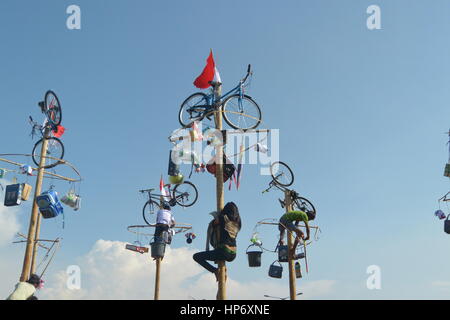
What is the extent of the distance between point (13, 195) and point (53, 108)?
2.75 m

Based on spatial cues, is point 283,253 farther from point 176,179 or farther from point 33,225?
point 33,225

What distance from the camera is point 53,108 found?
1206 cm

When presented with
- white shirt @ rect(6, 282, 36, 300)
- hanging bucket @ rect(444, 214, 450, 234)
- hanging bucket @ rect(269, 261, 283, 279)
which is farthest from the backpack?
hanging bucket @ rect(444, 214, 450, 234)

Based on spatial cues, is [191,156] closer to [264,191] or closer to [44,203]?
[44,203]

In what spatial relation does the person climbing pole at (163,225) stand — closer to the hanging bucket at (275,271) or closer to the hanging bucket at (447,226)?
the hanging bucket at (275,271)

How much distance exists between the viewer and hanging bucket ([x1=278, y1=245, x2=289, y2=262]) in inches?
627

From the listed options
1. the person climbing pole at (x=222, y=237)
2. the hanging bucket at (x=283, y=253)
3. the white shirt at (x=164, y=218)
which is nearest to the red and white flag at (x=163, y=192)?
the white shirt at (x=164, y=218)

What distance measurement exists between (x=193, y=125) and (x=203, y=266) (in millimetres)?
3580

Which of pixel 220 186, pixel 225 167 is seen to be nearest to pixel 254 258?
pixel 225 167

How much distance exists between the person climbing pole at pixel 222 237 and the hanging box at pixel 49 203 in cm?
506

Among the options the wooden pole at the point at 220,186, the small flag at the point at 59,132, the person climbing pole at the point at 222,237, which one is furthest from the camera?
the small flag at the point at 59,132

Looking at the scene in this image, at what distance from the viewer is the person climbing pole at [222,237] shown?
7344 mm

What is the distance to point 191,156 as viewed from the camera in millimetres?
10258
